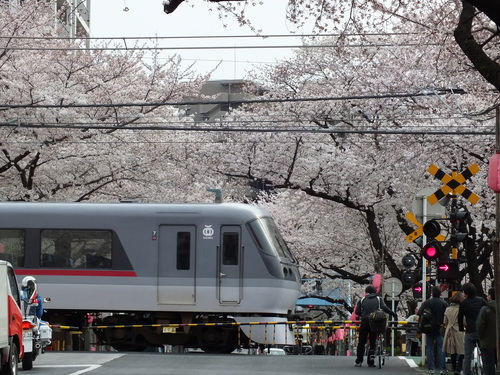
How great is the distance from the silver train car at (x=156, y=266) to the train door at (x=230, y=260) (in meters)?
0.02

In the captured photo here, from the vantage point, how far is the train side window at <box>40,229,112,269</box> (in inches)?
995

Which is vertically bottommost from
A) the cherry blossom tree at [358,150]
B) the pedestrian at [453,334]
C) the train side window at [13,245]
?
the pedestrian at [453,334]

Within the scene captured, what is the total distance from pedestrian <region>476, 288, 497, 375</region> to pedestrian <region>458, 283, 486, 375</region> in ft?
3.60

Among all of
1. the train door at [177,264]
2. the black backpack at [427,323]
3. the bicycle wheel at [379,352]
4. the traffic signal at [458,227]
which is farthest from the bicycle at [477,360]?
the train door at [177,264]

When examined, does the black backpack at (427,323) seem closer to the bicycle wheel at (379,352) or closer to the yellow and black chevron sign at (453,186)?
the bicycle wheel at (379,352)

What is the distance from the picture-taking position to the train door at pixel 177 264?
24781 millimetres

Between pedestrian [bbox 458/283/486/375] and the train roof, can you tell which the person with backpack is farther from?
the train roof

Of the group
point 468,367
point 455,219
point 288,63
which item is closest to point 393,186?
point 288,63

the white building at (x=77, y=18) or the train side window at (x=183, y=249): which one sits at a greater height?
the white building at (x=77, y=18)

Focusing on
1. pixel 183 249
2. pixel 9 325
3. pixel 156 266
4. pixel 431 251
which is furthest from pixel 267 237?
pixel 9 325

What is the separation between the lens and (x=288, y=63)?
1577 inches

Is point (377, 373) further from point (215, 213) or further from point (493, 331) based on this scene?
point (215, 213)

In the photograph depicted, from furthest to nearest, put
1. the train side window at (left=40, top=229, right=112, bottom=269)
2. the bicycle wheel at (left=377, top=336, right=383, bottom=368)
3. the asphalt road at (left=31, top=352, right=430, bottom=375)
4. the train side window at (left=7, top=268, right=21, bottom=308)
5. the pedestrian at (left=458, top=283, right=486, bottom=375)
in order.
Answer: the train side window at (left=40, top=229, right=112, bottom=269) < the bicycle wheel at (left=377, top=336, right=383, bottom=368) < the asphalt road at (left=31, top=352, right=430, bottom=375) < the train side window at (left=7, top=268, right=21, bottom=308) < the pedestrian at (left=458, top=283, right=486, bottom=375)

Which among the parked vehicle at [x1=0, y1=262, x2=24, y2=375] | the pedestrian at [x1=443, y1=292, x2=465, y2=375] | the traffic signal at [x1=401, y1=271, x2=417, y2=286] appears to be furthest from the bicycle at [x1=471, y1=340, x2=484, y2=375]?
the traffic signal at [x1=401, y1=271, x2=417, y2=286]
